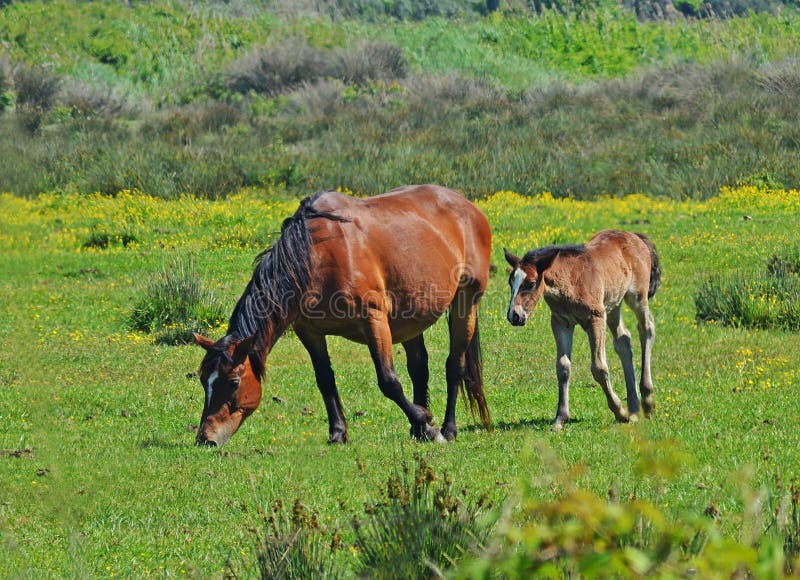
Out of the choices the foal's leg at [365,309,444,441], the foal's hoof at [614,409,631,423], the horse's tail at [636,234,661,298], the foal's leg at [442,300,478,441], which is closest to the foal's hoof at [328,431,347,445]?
the foal's leg at [365,309,444,441]

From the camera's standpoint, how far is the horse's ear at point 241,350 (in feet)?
29.2

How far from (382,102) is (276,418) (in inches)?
1046

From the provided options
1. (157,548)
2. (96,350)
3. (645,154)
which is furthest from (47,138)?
(157,548)

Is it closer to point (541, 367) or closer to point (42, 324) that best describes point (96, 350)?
point (42, 324)

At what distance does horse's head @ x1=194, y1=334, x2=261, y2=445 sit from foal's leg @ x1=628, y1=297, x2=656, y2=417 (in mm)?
3778

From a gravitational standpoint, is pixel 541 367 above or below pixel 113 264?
above

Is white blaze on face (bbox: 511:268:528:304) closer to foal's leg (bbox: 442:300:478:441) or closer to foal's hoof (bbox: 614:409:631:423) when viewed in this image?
foal's leg (bbox: 442:300:478:441)

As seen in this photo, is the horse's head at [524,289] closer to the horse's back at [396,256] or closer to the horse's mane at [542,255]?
the horse's mane at [542,255]

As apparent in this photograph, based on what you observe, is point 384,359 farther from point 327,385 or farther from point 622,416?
point 622,416

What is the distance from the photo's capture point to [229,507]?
7.67m

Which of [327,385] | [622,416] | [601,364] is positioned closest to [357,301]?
[327,385]

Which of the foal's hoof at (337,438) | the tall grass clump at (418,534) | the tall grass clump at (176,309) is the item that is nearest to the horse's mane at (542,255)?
the foal's hoof at (337,438)

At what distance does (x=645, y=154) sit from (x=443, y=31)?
25.4 m

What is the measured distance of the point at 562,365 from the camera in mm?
10445
